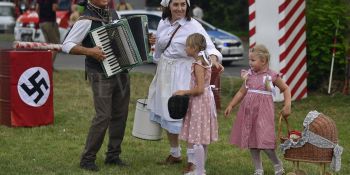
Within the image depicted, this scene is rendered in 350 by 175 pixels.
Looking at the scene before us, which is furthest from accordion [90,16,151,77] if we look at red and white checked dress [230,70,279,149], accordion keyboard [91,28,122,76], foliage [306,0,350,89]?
foliage [306,0,350,89]

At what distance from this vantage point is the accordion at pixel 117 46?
745cm

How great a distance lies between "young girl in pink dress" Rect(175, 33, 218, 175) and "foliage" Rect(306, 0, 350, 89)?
6.61 metres

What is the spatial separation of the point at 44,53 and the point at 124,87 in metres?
2.73

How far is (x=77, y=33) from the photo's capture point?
7.49 m

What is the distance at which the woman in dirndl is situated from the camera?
7.77 meters

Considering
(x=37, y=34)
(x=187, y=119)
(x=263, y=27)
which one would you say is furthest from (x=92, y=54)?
(x=37, y=34)

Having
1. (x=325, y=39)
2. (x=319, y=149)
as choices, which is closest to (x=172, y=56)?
(x=319, y=149)

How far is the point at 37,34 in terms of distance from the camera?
2525 cm

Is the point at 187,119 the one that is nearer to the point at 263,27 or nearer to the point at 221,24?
the point at 263,27

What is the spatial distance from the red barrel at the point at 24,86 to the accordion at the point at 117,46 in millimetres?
2883

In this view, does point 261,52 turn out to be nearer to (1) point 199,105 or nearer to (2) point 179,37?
(1) point 199,105

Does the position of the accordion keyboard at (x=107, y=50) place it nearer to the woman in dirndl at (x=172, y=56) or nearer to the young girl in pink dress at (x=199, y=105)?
the woman in dirndl at (x=172, y=56)

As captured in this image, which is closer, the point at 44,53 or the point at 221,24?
the point at 44,53

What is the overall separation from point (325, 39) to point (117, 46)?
273 inches
